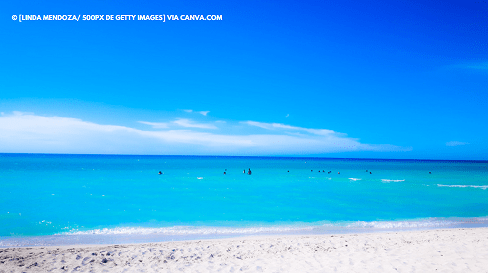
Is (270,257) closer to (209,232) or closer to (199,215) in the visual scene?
(209,232)

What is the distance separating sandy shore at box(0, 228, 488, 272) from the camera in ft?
23.9

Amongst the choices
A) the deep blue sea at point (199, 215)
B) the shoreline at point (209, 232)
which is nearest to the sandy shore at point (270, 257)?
the shoreline at point (209, 232)

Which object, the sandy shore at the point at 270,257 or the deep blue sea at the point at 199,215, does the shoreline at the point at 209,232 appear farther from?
the sandy shore at the point at 270,257

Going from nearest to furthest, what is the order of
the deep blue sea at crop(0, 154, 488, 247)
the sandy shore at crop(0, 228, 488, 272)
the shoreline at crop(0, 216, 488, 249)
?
the sandy shore at crop(0, 228, 488, 272) → the shoreline at crop(0, 216, 488, 249) → the deep blue sea at crop(0, 154, 488, 247)

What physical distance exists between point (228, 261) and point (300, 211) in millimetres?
11417

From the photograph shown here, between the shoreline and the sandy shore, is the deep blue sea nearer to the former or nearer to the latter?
the shoreline

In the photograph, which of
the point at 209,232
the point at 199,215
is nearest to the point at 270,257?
the point at 209,232

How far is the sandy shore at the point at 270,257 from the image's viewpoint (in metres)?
7.29

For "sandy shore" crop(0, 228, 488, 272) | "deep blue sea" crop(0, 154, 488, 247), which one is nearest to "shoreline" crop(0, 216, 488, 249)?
"deep blue sea" crop(0, 154, 488, 247)

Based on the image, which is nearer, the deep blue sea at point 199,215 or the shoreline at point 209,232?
the shoreline at point 209,232

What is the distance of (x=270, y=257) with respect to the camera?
8.20 metres

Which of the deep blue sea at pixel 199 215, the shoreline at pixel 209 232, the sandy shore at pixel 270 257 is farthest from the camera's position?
the deep blue sea at pixel 199 215

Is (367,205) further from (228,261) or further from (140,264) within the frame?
(140,264)

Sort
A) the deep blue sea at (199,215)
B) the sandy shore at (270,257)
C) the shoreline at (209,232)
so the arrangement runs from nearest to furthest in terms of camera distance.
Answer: the sandy shore at (270,257) < the shoreline at (209,232) < the deep blue sea at (199,215)
